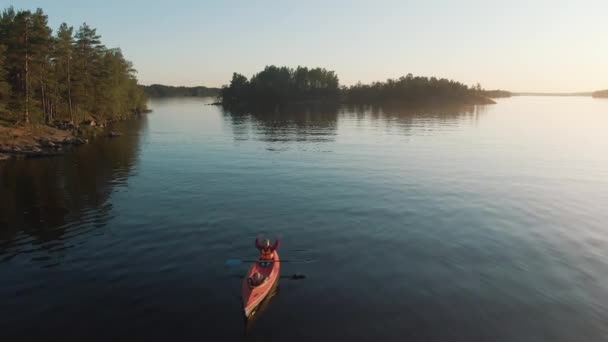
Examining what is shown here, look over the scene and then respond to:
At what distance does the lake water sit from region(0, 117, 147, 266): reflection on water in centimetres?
22

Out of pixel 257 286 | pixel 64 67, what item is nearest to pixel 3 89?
pixel 64 67

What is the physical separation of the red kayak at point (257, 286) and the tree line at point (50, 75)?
58.7m

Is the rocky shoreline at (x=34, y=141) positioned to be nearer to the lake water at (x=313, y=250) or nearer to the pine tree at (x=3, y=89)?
the pine tree at (x=3, y=89)

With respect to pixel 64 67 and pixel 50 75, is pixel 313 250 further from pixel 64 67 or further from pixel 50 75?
pixel 64 67

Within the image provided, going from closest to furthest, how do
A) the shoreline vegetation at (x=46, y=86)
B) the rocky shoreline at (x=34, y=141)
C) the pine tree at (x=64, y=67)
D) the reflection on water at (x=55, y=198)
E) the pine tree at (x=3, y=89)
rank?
the reflection on water at (x=55, y=198) → the pine tree at (x=3, y=89) → the rocky shoreline at (x=34, y=141) → the shoreline vegetation at (x=46, y=86) → the pine tree at (x=64, y=67)

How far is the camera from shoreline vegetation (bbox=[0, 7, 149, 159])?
6278 cm

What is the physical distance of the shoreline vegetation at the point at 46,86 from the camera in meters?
62.8

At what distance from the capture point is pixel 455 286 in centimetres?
2094

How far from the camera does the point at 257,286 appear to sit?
18312mm

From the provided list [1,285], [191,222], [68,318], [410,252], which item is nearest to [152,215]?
[191,222]

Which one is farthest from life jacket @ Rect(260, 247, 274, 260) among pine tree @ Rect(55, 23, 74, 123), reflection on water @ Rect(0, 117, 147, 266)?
pine tree @ Rect(55, 23, 74, 123)

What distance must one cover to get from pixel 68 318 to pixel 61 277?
4731mm

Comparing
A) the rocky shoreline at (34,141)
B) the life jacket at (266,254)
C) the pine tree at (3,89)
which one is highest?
the pine tree at (3,89)

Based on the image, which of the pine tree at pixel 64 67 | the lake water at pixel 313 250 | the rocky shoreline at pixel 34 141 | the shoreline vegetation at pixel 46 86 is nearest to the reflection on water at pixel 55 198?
the lake water at pixel 313 250
